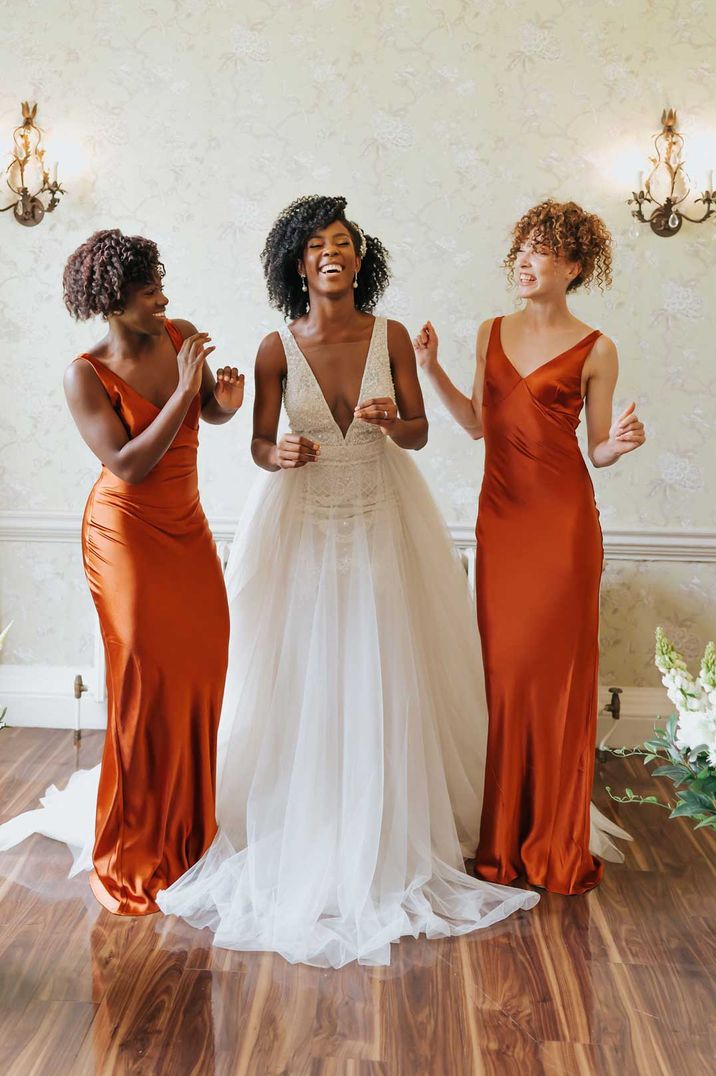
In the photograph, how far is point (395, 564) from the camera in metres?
2.90

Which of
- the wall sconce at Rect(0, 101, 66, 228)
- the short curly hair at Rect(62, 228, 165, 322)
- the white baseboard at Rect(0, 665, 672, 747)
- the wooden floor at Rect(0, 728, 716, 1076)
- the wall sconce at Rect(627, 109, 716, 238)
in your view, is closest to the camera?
the wooden floor at Rect(0, 728, 716, 1076)

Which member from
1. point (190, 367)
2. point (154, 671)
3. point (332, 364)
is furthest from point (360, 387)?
point (154, 671)

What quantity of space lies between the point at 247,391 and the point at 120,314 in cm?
138

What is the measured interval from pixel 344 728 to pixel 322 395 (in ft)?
3.02

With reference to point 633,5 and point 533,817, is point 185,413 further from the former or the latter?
point 633,5

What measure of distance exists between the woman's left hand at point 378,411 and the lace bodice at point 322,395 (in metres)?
0.12

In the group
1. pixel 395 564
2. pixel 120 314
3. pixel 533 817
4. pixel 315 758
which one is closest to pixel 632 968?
pixel 533 817

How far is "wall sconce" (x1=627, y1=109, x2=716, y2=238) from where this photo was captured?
12.2 ft

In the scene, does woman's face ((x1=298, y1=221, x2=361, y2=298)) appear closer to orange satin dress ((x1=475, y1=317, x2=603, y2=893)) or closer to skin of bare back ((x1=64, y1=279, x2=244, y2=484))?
skin of bare back ((x1=64, y1=279, x2=244, y2=484))

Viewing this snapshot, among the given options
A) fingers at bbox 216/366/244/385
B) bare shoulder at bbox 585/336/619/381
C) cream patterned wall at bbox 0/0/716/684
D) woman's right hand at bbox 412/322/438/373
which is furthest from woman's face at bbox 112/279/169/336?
cream patterned wall at bbox 0/0/716/684

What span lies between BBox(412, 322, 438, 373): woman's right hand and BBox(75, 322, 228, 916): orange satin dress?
66 centimetres

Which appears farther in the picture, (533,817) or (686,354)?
(686,354)

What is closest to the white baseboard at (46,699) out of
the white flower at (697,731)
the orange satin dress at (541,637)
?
the orange satin dress at (541,637)

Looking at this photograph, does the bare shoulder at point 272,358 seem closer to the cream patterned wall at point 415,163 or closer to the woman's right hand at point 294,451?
the woman's right hand at point 294,451
